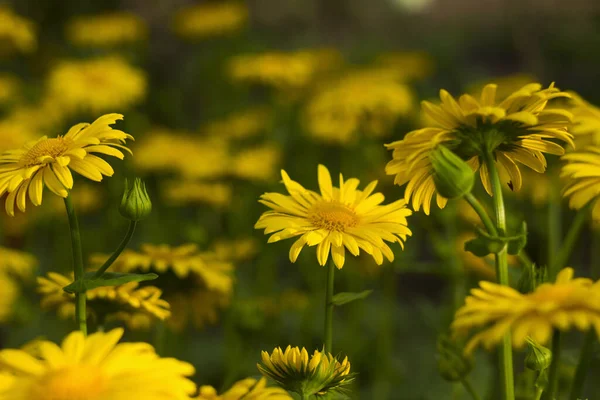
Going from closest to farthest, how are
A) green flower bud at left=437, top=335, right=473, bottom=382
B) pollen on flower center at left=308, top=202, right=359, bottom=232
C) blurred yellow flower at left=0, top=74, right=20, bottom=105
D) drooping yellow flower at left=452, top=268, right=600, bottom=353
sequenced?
drooping yellow flower at left=452, top=268, right=600, bottom=353, pollen on flower center at left=308, top=202, right=359, bottom=232, green flower bud at left=437, top=335, right=473, bottom=382, blurred yellow flower at left=0, top=74, right=20, bottom=105

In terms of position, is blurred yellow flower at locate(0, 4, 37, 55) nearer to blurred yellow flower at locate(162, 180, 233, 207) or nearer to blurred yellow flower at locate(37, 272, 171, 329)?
blurred yellow flower at locate(162, 180, 233, 207)

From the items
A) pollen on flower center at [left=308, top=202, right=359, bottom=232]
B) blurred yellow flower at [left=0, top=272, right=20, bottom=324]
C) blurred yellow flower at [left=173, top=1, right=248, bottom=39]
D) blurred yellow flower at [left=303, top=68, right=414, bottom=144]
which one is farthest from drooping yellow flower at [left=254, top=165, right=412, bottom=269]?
blurred yellow flower at [left=173, top=1, right=248, bottom=39]

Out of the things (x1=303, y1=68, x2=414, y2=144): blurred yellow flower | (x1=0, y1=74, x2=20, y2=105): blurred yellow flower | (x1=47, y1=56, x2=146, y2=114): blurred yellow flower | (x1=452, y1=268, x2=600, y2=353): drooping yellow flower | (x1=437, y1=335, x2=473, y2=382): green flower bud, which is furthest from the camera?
(x1=0, y1=74, x2=20, y2=105): blurred yellow flower

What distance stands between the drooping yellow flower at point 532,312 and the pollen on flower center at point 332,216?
0.21m

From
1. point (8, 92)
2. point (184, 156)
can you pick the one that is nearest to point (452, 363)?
point (184, 156)

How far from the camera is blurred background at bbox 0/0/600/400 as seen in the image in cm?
129

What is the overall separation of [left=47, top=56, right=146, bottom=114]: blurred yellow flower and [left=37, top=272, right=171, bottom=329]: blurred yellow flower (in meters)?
1.01

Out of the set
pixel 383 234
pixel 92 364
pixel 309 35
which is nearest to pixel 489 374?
pixel 383 234

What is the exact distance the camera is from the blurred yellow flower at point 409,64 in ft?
8.03

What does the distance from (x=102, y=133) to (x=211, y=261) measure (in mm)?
333

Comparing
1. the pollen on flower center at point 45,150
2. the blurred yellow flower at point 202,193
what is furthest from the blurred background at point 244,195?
the pollen on flower center at point 45,150

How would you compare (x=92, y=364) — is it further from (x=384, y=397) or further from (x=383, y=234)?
(x=384, y=397)

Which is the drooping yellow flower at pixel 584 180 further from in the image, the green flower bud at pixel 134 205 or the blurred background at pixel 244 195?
the green flower bud at pixel 134 205

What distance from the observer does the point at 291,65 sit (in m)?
1.95
